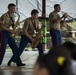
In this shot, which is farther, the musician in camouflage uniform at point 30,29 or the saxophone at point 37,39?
the saxophone at point 37,39

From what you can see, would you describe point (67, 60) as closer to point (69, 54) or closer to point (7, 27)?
point (69, 54)

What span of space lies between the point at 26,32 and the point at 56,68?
7.36 meters

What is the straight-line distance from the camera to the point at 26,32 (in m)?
8.45

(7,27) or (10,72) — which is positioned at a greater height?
(7,27)

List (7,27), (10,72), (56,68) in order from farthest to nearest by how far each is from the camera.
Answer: (7,27), (10,72), (56,68)

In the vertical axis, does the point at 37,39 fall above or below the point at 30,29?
below

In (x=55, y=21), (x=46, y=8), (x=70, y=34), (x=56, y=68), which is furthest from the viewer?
(x=70, y=34)

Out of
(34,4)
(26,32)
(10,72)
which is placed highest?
(34,4)

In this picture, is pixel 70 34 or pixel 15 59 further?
pixel 70 34

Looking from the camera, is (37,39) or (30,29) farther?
(37,39)

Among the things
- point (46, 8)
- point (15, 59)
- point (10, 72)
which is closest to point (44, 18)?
point (46, 8)

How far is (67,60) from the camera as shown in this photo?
111cm

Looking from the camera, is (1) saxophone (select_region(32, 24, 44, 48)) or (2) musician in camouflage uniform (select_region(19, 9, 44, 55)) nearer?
(2) musician in camouflage uniform (select_region(19, 9, 44, 55))

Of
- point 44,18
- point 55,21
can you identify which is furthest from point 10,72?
point 44,18
